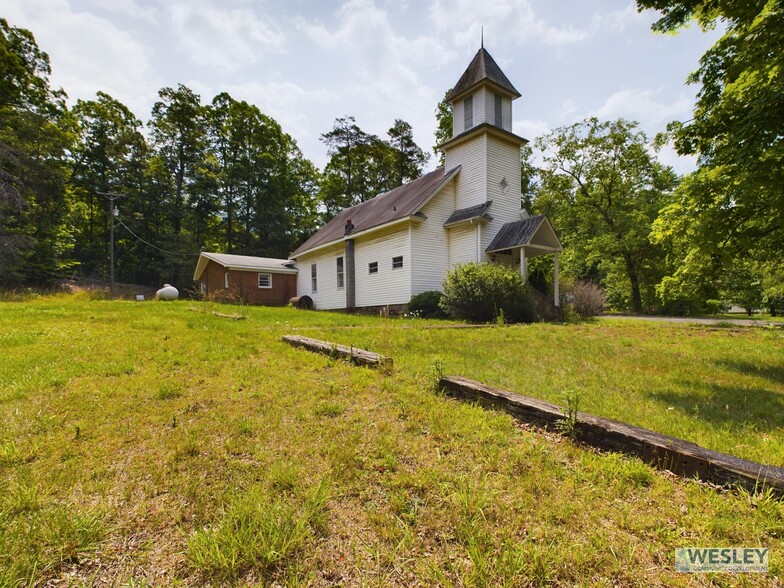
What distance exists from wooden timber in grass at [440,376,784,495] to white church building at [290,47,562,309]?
37.8 ft

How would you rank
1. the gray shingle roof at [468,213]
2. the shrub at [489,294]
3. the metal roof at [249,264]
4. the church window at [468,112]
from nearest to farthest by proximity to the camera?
the shrub at [489,294]
the gray shingle roof at [468,213]
the church window at [468,112]
the metal roof at [249,264]

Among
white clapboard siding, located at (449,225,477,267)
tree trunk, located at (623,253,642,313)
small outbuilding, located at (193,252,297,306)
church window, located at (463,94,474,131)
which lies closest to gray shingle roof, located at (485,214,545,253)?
white clapboard siding, located at (449,225,477,267)

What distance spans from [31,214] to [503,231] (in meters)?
32.0

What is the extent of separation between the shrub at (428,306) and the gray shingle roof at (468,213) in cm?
354

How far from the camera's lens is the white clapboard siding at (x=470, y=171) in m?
15.3

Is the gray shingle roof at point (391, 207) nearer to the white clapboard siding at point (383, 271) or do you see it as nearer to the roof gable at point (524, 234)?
the white clapboard siding at point (383, 271)

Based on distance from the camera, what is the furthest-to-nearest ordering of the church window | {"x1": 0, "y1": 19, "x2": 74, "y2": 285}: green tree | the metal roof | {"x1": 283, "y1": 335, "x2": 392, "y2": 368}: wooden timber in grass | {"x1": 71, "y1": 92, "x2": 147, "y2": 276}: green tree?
{"x1": 71, "y1": 92, "x2": 147, "y2": 276}: green tree, the metal roof, {"x1": 0, "y1": 19, "x2": 74, "y2": 285}: green tree, the church window, {"x1": 283, "y1": 335, "x2": 392, "y2": 368}: wooden timber in grass

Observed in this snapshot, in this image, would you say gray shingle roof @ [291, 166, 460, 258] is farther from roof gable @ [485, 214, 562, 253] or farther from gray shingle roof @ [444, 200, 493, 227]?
roof gable @ [485, 214, 562, 253]

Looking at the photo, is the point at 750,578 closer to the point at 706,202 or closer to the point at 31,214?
the point at 706,202

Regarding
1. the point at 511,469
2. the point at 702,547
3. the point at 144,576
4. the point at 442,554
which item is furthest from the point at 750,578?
the point at 144,576

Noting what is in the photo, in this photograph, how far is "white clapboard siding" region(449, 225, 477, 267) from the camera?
15.1 meters

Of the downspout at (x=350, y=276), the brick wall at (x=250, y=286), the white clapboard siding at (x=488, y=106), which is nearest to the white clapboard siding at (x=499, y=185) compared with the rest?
the white clapboard siding at (x=488, y=106)

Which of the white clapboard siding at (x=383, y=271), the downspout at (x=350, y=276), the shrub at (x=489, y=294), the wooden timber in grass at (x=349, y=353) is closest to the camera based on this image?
the wooden timber in grass at (x=349, y=353)

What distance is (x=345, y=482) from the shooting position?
2217 mm
